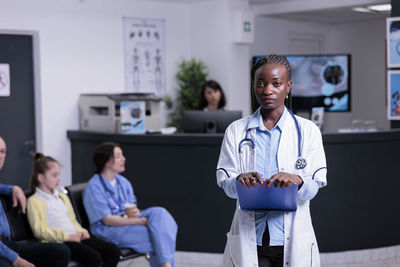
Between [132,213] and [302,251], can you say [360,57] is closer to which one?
[132,213]

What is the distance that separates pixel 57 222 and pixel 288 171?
204 cm

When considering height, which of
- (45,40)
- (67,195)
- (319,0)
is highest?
(319,0)

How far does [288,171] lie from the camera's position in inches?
71.1

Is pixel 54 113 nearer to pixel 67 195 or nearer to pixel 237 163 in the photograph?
pixel 67 195

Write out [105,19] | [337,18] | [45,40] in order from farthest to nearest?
[337,18] → [105,19] → [45,40]

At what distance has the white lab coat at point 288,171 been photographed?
5.86 ft

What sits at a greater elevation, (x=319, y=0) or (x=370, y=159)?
(x=319, y=0)

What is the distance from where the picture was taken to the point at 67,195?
367cm

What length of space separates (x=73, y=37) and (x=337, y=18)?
13.6 ft

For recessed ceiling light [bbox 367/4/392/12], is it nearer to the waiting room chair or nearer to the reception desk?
the reception desk

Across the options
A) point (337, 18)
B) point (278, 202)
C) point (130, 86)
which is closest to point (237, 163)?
point (278, 202)

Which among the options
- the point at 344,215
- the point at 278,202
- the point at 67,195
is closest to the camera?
the point at 278,202

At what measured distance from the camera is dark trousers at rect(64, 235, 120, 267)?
332 centimetres

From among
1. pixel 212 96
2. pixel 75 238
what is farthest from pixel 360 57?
pixel 75 238
